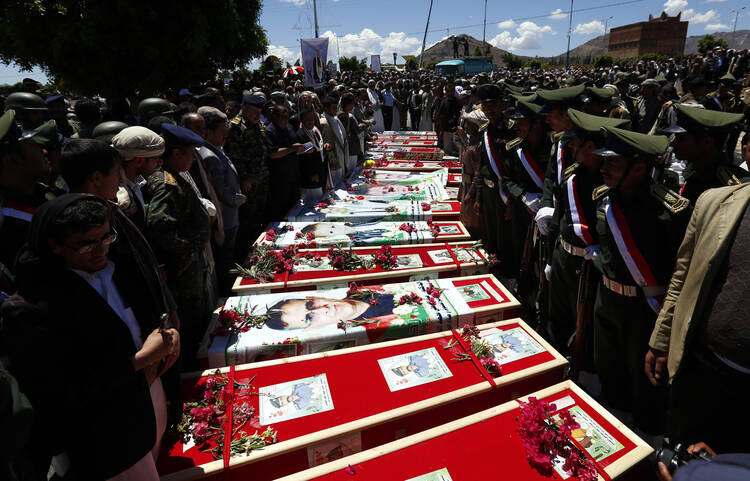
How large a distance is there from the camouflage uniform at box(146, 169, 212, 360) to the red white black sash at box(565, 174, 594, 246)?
251 cm

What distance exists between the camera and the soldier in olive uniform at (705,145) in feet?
7.68

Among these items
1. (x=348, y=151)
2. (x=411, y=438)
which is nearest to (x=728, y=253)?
(x=411, y=438)

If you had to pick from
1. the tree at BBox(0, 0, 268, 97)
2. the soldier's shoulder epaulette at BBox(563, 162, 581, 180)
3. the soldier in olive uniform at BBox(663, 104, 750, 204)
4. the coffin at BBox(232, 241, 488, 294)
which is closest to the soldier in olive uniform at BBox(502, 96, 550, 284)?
the coffin at BBox(232, 241, 488, 294)

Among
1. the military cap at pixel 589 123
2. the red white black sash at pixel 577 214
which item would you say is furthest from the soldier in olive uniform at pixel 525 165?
the military cap at pixel 589 123

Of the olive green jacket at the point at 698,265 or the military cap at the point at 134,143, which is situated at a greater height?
the military cap at the point at 134,143

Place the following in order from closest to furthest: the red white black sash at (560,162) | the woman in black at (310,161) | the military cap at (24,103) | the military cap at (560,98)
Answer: the red white black sash at (560,162) → the military cap at (560,98) → the military cap at (24,103) → the woman in black at (310,161)

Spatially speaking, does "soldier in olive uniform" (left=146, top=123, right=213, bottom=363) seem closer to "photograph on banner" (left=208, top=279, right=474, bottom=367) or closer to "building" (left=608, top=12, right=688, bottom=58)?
"photograph on banner" (left=208, top=279, right=474, bottom=367)

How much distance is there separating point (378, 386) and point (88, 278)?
154 cm

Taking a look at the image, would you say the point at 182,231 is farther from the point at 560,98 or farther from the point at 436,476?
the point at 560,98

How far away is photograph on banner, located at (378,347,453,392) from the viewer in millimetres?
2302

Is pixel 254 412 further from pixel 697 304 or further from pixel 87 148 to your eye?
pixel 697 304

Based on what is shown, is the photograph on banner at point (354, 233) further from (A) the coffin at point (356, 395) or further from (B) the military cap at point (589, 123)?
(B) the military cap at point (589, 123)

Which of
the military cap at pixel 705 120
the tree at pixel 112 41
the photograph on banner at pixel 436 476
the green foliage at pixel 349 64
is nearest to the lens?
the photograph on banner at pixel 436 476

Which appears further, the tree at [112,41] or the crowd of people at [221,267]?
the tree at [112,41]
